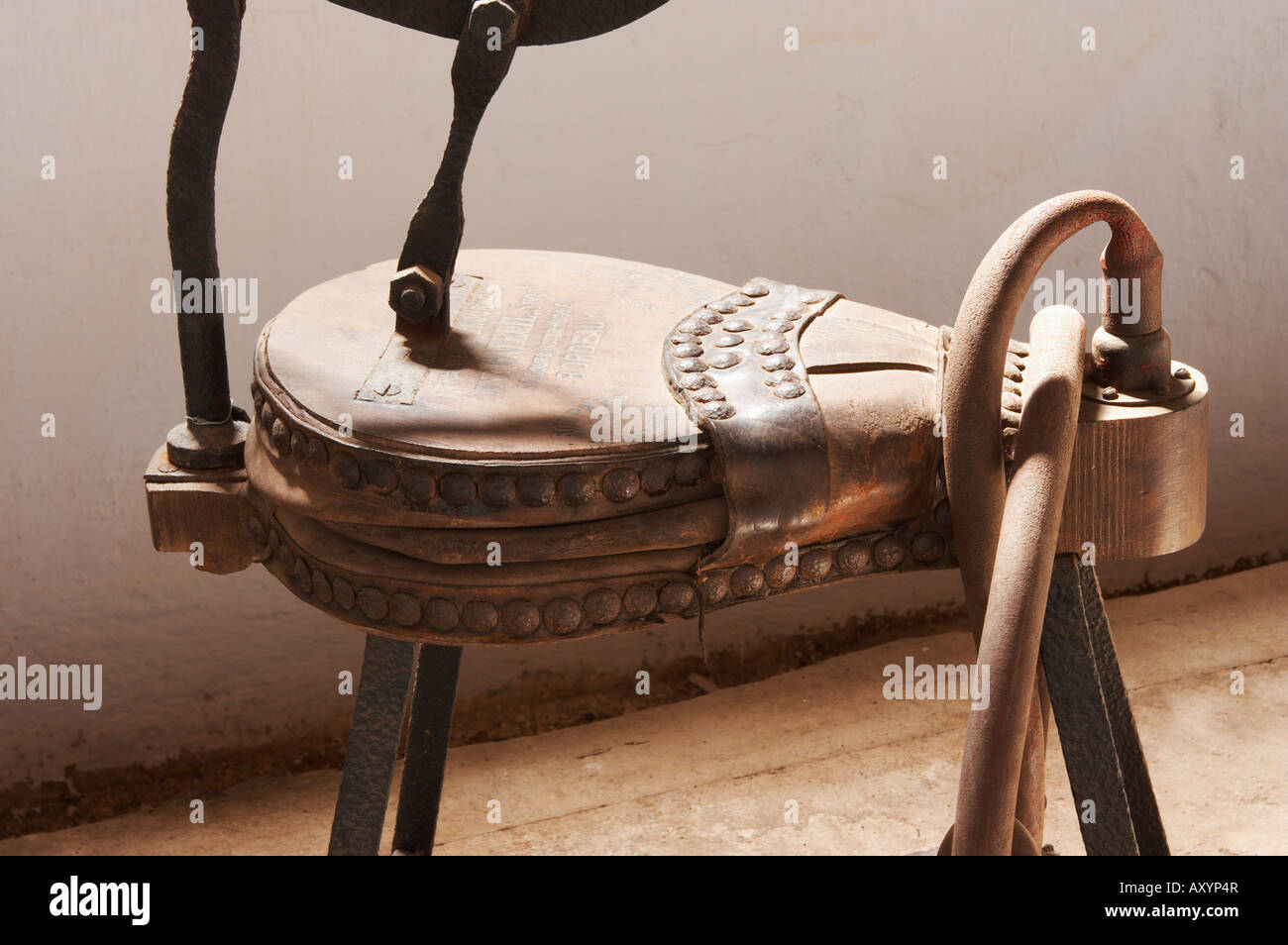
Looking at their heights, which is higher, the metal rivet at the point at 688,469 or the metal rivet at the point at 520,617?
the metal rivet at the point at 688,469

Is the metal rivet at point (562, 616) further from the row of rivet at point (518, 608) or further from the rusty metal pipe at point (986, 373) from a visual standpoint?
the rusty metal pipe at point (986, 373)

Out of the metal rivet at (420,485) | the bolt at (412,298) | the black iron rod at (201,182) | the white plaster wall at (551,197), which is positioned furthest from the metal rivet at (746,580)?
the white plaster wall at (551,197)

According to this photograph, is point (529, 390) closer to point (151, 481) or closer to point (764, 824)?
point (151, 481)

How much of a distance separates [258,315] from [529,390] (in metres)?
1.09

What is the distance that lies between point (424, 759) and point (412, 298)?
22.7 inches

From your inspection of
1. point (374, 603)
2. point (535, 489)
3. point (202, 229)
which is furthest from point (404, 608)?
point (202, 229)

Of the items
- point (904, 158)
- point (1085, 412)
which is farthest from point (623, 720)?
point (1085, 412)

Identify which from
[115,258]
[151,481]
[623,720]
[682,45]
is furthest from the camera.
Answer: [623,720]

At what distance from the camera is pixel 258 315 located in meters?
2.04

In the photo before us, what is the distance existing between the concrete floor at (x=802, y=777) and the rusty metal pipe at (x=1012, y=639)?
1009 millimetres

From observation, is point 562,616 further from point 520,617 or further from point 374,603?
point 374,603

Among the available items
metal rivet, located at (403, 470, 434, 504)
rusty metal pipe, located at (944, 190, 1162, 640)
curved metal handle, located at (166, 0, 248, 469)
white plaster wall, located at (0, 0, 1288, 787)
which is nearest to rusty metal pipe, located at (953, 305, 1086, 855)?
rusty metal pipe, located at (944, 190, 1162, 640)

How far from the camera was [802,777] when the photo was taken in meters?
2.10

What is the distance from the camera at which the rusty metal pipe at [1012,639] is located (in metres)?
0.86
